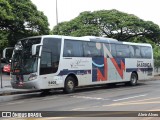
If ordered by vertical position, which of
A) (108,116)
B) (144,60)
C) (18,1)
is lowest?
(108,116)

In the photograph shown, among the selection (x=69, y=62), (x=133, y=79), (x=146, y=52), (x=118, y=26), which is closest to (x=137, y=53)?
(x=146, y=52)

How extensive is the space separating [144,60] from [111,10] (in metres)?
16.4

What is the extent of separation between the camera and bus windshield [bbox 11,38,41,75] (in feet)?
59.8

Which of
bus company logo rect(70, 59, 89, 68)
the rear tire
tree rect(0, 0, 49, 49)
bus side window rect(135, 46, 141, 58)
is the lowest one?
the rear tire

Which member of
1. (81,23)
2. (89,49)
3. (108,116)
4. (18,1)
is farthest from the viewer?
(81,23)

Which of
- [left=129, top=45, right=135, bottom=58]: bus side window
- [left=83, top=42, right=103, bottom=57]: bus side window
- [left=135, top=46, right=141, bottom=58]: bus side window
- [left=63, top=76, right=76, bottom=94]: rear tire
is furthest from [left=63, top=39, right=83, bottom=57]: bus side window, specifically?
[left=135, top=46, right=141, bottom=58]: bus side window

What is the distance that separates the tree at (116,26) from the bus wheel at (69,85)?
62.4 feet

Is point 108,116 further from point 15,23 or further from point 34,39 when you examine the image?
point 15,23

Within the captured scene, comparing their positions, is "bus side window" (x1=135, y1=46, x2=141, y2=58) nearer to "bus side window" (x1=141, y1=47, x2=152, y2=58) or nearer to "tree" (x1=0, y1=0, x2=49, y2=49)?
"bus side window" (x1=141, y1=47, x2=152, y2=58)

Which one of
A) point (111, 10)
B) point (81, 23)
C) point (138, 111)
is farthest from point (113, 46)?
point (111, 10)

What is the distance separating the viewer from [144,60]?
26906 mm

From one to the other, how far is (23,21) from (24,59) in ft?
19.8

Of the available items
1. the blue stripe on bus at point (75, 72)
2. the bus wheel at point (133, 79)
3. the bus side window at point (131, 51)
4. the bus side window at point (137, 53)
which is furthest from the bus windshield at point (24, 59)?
the bus side window at point (137, 53)

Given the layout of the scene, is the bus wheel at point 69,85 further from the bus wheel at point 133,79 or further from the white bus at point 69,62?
the bus wheel at point 133,79
